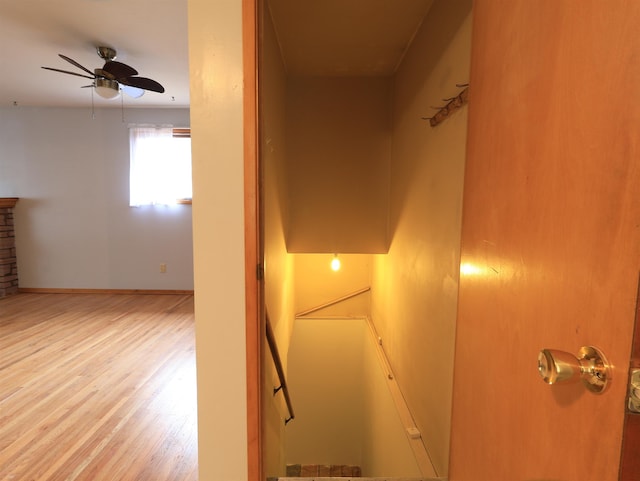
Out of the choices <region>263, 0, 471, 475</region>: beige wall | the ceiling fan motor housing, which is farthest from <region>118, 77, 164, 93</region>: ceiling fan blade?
<region>263, 0, 471, 475</region>: beige wall

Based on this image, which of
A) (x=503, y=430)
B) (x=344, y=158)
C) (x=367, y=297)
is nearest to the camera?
(x=503, y=430)

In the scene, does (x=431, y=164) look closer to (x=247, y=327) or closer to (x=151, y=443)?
(x=247, y=327)

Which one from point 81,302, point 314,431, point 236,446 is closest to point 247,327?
point 236,446

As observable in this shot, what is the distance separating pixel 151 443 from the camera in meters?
1.92

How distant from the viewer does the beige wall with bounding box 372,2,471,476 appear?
1.44 meters

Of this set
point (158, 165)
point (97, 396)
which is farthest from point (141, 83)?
point (97, 396)

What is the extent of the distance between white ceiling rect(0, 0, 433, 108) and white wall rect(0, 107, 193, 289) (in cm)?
122

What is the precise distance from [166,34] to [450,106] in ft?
8.06

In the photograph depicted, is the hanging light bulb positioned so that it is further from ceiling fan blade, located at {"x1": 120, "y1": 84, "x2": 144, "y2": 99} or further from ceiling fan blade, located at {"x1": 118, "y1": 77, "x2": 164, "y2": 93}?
ceiling fan blade, located at {"x1": 120, "y1": 84, "x2": 144, "y2": 99}

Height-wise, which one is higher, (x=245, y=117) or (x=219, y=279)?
(x=245, y=117)

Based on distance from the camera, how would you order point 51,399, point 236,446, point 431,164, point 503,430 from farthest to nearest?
point 51,399 → point 431,164 → point 236,446 → point 503,430

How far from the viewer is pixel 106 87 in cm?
298

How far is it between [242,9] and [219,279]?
87 centimetres

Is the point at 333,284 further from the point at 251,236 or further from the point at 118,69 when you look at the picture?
the point at 251,236
